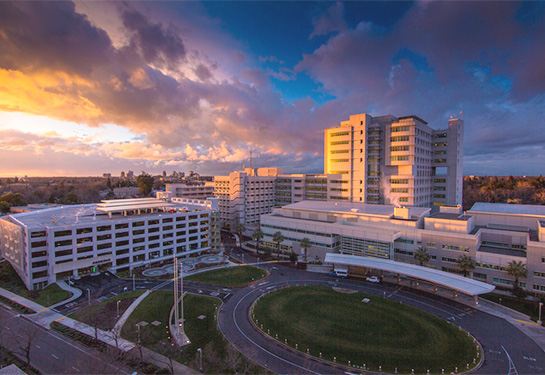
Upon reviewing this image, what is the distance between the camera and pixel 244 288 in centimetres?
6494

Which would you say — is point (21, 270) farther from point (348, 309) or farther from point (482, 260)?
point (482, 260)

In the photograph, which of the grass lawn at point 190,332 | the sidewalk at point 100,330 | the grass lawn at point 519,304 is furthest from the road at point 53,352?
the grass lawn at point 519,304

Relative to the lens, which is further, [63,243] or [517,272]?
[63,243]

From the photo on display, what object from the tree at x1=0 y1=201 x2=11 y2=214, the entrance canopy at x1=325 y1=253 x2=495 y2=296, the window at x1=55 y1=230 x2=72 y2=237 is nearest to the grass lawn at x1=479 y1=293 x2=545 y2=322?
the entrance canopy at x1=325 y1=253 x2=495 y2=296

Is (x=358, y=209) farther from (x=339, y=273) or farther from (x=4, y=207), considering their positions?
(x=4, y=207)

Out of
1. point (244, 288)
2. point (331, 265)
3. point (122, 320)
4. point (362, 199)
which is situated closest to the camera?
point (122, 320)

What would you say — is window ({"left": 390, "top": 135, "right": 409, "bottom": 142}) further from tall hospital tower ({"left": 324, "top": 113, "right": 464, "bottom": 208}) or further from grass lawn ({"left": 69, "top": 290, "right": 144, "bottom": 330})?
grass lawn ({"left": 69, "top": 290, "right": 144, "bottom": 330})

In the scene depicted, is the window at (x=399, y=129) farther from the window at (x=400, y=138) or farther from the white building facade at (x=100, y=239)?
the white building facade at (x=100, y=239)

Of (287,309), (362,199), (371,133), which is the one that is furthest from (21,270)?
(371,133)

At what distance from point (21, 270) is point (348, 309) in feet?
260

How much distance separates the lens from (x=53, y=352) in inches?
1623

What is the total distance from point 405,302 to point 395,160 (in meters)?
68.3

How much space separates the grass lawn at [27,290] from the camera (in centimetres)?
5800

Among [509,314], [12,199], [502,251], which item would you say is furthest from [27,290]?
[502,251]
